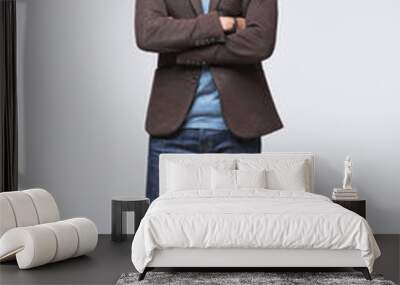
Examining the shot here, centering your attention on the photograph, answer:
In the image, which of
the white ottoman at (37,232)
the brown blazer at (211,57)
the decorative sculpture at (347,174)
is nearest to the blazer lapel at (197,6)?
the brown blazer at (211,57)

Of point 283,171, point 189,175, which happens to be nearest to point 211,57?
point 189,175

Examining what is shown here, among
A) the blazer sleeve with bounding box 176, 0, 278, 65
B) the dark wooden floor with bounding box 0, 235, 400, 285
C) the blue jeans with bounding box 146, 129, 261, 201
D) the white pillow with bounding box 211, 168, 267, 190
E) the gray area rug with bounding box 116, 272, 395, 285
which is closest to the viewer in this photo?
the gray area rug with bounding box 116, 272, 395, 285

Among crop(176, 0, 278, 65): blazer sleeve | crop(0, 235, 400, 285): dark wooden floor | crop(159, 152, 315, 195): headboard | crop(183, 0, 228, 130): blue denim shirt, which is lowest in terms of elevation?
crop(0, 235, 400, 285): dark wooden floor

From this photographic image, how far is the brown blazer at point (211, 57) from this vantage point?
6492mm

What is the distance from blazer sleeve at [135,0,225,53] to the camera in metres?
6.45

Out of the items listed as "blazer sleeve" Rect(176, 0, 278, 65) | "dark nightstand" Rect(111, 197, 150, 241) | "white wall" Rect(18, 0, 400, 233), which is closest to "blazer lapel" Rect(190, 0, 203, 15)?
"blazer sleeve" Rect(176, 0, 278, 65)

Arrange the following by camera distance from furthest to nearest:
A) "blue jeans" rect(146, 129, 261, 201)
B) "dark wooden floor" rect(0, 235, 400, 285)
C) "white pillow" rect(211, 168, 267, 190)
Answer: "blue jeans" rect(146, 129, 261, 201), "white pillow" rect(211, 168, 267, 190), "dark wooden floor" rect(0, 235, 400, 285)

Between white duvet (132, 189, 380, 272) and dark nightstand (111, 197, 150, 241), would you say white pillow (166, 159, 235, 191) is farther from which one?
white duvet (132, 189, 380, 272)

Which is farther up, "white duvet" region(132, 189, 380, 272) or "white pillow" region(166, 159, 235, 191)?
"white pillow" region(166, 159, 235, 191)

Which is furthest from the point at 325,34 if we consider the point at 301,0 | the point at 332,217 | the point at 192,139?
the point at 332,217

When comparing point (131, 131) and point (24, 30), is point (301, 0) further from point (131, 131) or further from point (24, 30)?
point (24, 30)

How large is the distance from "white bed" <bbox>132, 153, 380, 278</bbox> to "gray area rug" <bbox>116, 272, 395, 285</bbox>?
0.09 metres

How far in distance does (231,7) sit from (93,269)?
101 inches

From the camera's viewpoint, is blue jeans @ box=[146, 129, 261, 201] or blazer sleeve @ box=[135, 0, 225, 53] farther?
blue jeans @ box=[146, 129, 261, 201]
